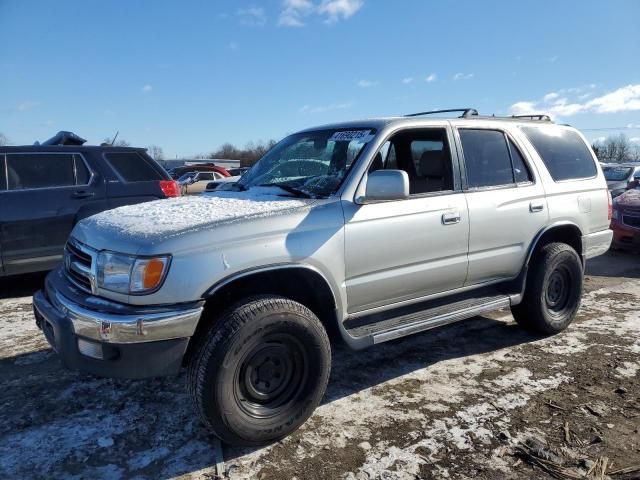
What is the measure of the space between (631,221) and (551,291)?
5095 millimetres

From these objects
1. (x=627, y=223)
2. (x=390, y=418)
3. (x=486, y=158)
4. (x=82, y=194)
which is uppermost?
(x=486, y=158)

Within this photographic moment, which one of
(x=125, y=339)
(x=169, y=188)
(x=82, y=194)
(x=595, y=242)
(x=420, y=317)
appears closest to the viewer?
(x=125, y=339)

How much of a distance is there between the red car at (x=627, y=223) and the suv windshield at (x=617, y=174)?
20.2 feet

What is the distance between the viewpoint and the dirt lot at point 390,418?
8.63 ft

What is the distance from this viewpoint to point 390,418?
10.3ft

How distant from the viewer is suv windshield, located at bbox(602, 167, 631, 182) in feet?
46.0

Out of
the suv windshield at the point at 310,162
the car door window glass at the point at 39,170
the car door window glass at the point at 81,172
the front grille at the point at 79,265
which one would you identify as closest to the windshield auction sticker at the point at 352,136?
the suv windshield at the point at 310,162

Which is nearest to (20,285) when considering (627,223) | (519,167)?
(519,167)

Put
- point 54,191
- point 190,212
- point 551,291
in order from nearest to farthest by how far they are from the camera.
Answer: point 190,212 < point 551,291 < point 54,191

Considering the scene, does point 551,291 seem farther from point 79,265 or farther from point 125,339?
point 79,265

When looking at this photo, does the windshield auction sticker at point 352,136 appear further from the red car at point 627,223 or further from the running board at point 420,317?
the red car at point 627,223

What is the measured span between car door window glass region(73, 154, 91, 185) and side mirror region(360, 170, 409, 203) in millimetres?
4272

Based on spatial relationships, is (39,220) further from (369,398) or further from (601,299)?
(601,299)

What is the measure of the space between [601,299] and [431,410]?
373 centimetres
